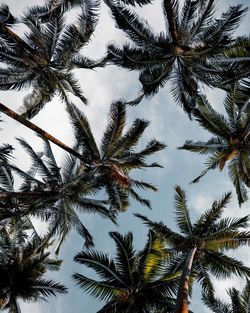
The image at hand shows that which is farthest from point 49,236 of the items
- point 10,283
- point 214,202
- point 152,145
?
point 214,202

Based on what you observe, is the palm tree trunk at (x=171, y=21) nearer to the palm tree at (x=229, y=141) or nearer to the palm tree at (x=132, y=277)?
the palm tree at (x=229, y=141)

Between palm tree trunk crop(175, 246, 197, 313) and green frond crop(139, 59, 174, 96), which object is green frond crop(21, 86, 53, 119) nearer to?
green frond crop(139, 59, 174, 96)

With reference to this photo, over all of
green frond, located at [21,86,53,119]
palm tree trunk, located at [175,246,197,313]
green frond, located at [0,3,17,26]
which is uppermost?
green frond, located at [21,86,53,119]

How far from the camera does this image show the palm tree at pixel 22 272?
54.5ft

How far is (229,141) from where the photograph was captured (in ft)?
53.6

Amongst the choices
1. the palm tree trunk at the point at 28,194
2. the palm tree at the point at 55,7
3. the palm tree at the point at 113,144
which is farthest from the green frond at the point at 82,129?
the palm tree at the point at 55,7

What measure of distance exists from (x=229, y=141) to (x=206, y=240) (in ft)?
13.1

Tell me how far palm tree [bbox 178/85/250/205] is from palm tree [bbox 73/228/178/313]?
427 cm

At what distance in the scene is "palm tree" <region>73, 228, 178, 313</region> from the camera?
1466 cm

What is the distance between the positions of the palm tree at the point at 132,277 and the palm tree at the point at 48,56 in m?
5.87

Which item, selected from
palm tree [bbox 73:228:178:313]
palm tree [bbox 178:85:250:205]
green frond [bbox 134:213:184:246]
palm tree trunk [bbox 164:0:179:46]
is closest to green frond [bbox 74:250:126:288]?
palm tree [bbox 73:228:178:313]

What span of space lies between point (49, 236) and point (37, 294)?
3573 millimetres

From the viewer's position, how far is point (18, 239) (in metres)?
16.0

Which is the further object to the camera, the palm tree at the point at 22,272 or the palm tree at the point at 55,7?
the palm tree at the point at 22,272
